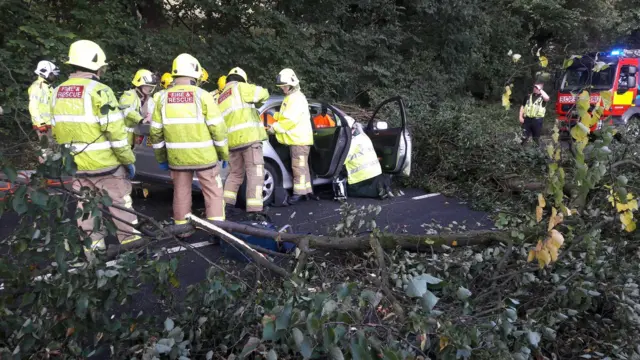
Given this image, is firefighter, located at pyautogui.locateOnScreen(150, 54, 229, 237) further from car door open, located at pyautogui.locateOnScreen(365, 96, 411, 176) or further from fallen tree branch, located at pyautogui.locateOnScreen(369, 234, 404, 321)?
car door open, located at pyautogui.locateOnScreen(365, 96, 411, 176)

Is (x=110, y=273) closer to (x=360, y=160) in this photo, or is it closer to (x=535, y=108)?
(x=360, y=160)

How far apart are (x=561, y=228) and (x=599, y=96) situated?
0.84 m

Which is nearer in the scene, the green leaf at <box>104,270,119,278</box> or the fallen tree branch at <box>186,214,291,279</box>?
the green leaf at <box>104,270,119,278</box>

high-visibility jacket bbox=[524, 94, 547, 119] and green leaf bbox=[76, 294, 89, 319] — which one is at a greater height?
high-visibility jacket bbox=[524, 94, 547, 119]

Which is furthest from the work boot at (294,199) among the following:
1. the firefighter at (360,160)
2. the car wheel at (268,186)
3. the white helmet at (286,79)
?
the white helmet at (286,79)

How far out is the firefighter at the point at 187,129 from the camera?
15.8 ft

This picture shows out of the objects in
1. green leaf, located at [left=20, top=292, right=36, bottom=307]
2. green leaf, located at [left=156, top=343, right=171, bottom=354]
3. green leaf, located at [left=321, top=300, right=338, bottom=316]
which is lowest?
green leaf, located at [left=156, top=343, right=171, bottom=354]

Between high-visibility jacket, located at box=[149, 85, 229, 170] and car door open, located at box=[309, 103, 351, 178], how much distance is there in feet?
6.78

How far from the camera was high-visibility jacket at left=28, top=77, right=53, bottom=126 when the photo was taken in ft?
21.9

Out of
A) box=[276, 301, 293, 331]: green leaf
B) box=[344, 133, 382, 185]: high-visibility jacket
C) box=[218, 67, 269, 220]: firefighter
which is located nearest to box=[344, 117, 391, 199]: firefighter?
box=[344, 133, 382, 185]: high-visibility jacket

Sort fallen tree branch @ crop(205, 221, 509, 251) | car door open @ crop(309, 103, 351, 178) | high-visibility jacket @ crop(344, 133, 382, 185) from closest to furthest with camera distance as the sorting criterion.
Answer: fallen tree branch @ crop(205, 221, 509, 251) → car door open @ crop(309, 103, 351, 178) → high-visibility jacket @ crop(344, 133, 382, 185)

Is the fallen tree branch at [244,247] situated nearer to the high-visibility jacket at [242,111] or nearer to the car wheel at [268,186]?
the high-visibility jacket at [242,111]

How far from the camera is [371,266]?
9.93ft

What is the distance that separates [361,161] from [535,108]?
4505mm
